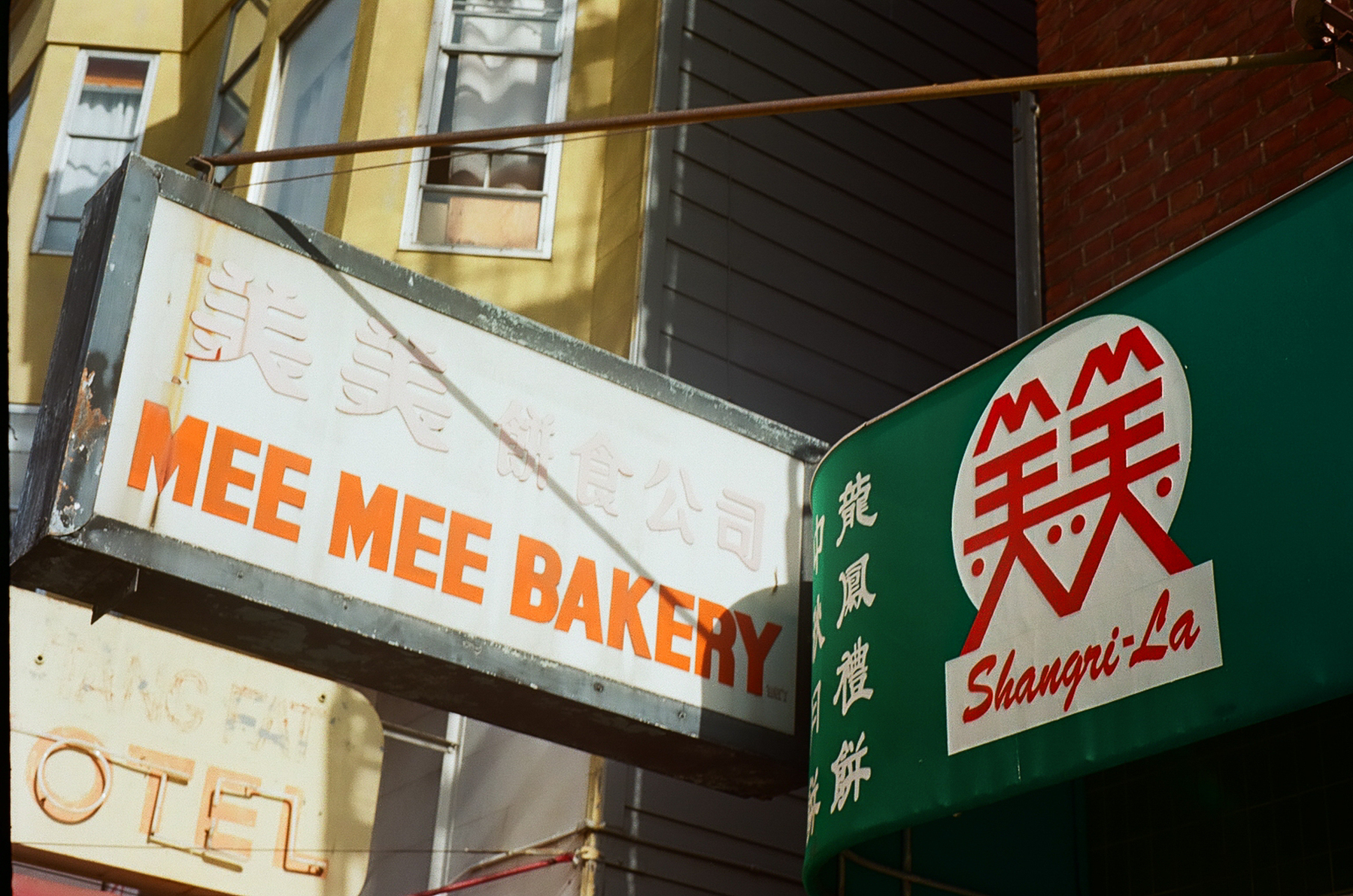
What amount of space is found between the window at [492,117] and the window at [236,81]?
8.35 ft

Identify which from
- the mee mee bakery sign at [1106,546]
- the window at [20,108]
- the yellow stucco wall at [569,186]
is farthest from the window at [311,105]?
the mee mee bakery sign at [1106,546]

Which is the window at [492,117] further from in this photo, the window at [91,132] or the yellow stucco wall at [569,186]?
the window at [91,132]

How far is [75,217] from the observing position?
38.9 ft

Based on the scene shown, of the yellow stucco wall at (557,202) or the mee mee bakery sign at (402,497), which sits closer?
the mee mee bakery sign at (402,497)

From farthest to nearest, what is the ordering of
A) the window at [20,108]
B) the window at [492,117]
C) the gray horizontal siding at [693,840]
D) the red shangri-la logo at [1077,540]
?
1. the window at [20,108]
2. the window at [492,117]
3. the gray horizontal siding at [693,840]
4. the red shangri-la logo at [1077,540]

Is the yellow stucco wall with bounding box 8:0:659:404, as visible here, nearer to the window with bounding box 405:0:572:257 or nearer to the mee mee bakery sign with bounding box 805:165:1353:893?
the window with bounding box 405:0:572:257

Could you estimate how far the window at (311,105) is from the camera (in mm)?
9578

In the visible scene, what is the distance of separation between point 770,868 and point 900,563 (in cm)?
312

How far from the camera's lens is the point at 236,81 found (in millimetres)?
11625

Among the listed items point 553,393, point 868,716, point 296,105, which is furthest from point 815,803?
point 296,105

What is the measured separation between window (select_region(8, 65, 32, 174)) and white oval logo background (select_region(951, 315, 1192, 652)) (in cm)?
1037

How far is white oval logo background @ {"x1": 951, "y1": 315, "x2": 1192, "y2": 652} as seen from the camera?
4102mm

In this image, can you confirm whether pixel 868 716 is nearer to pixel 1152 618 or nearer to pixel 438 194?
pixel 1152 618

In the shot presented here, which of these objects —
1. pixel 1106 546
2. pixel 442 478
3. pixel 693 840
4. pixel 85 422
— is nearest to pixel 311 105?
pixel 693 840
